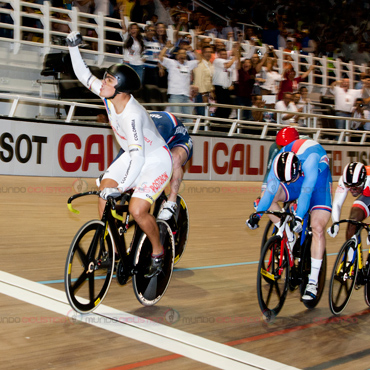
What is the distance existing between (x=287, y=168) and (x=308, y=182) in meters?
0.37

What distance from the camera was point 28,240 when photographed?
6.29m

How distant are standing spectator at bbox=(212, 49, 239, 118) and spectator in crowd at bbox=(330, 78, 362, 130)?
4025mm

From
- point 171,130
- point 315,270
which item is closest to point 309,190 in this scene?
point 315,270

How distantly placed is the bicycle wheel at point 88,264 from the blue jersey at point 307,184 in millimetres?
1303

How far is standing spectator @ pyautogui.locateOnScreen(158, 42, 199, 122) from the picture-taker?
1091 cm

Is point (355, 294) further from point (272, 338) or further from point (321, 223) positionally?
point (272, 338)

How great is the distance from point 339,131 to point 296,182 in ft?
37.9

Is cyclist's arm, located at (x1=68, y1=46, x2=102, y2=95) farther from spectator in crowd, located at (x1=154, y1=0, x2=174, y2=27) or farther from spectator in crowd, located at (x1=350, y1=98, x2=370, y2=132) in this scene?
spectator in crowd, located at (x1=350, y1=98, x2=370, y2=132)

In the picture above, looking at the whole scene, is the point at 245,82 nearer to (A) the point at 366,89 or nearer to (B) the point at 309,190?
(A) the point at 366,89

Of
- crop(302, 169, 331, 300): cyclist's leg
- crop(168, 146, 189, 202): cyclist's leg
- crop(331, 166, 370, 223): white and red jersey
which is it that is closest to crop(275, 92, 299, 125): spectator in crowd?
crop(168, 146, 189, 202): cyclist's leg

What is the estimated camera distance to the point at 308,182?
452cm

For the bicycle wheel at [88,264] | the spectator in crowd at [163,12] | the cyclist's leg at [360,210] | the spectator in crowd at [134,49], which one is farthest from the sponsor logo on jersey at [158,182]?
the spectator in crowd at [163,12]

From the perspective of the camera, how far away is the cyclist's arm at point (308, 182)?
14.6ft
